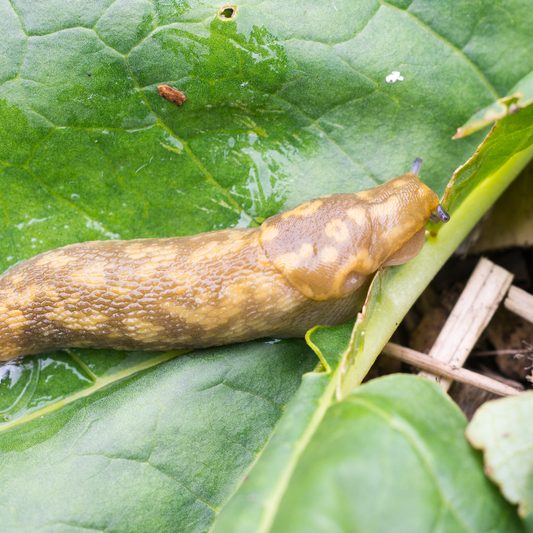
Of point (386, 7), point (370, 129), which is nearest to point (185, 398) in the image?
point (370, 129)

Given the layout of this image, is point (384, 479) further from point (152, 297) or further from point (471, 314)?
point (471, 314)

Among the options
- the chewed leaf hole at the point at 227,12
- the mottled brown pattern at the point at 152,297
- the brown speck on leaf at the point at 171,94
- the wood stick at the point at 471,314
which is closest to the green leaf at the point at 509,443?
the wood stick at the point at 471,314

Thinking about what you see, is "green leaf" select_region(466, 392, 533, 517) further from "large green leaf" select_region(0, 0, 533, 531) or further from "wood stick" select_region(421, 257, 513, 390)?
"wood stick" select_region(421, 257, 513, 390)

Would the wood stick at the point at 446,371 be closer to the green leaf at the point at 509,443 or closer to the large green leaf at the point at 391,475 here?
the green leaf at the point at 509,443

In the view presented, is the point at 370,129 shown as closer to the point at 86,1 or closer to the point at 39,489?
the point at 86,1

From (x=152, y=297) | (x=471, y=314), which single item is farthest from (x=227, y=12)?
(x=471, y=314)

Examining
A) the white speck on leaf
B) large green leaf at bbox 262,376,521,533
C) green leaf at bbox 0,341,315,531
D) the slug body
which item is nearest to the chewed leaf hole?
the white speck on leaf

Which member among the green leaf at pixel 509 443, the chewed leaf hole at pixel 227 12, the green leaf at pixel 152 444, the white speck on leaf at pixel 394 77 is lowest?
the green leaf at pixel 152 444
